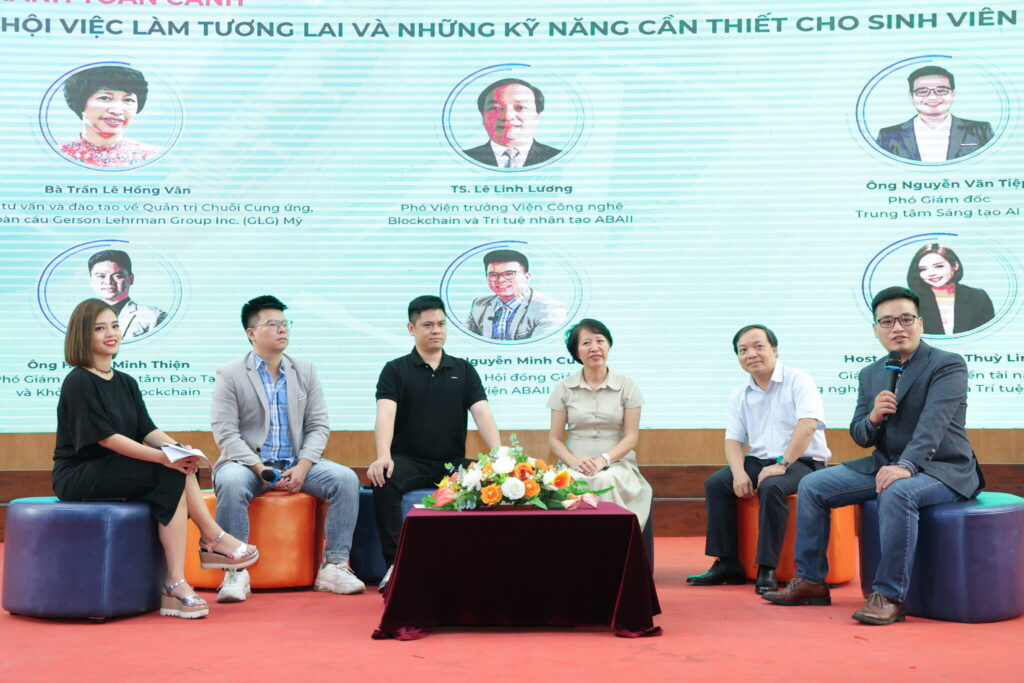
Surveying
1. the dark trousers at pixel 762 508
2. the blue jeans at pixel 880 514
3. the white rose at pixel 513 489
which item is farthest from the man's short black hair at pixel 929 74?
the white rose at pixel 513 489

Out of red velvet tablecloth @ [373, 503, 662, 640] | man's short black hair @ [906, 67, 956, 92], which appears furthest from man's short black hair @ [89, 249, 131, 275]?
man's short black hair @ [906, 67, 956, 92]

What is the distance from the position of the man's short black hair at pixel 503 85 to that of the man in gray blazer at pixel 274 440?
1.73 m

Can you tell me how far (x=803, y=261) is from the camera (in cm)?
498

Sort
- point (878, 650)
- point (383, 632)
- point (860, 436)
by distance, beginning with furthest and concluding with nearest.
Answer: point (860, 436) < point (383, 632) < point (878, 650)

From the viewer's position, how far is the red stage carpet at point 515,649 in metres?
2.48

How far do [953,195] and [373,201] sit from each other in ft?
9.61

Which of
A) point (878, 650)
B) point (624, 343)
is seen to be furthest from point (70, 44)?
point (878, 650)

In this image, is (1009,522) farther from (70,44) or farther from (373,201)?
(70,44)

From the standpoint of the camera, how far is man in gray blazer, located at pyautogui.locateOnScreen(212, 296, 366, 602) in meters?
3.76

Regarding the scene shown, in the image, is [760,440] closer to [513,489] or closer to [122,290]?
[513,489]

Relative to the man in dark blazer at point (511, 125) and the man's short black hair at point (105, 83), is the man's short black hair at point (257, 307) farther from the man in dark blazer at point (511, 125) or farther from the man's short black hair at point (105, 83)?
the man's short black hair at point (105, 83)

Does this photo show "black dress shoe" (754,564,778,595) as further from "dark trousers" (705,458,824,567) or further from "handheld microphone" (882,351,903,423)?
"handheld microphone" (882,351,903,423)

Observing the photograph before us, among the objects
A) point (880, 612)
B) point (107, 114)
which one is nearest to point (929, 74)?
point (880, 612)

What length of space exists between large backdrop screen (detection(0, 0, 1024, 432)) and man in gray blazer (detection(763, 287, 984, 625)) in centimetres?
160
